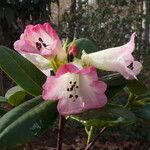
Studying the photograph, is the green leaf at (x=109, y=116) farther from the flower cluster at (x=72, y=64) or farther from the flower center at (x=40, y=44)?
the flower center at (x=40, y=44)

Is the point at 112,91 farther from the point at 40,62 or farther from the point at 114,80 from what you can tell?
the point at 40,62

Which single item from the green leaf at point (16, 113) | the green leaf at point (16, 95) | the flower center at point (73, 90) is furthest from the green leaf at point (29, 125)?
the green leaf at point (16, 95)

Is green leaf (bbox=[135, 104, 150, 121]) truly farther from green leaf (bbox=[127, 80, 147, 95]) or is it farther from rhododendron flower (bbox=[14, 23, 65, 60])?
rhododendron flower (bbox=[14, 23, 65, 60])

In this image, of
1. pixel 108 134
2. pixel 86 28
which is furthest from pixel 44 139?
pixel 86 28

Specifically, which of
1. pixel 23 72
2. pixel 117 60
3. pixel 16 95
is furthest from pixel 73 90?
pixel 16 95

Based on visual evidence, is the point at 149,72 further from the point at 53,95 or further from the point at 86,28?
the point at 53,95

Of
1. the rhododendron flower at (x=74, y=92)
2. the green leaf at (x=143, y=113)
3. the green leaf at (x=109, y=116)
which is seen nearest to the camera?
the rhododendron flower at (x=74, y=92)
